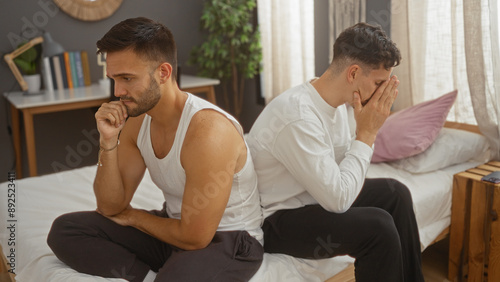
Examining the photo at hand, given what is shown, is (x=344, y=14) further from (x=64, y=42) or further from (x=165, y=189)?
(x=64, y=42)

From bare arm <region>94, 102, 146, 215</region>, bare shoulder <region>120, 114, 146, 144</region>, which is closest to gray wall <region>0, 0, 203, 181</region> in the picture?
bare shoulder <region>120, 114, 146, 144</region>

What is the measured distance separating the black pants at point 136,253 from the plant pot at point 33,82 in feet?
6.52

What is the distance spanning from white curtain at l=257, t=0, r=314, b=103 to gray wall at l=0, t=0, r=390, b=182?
72mm

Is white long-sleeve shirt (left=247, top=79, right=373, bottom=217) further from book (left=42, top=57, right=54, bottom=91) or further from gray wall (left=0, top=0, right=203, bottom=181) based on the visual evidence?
gray wall (left=0, top=0, right=203, bottom=181)

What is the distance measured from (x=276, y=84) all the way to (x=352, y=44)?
1904 mm

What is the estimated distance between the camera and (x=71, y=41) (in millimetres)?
3299

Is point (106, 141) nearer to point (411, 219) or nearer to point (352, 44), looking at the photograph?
point (352, 44)

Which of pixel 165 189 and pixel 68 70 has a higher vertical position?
pixel 68 70

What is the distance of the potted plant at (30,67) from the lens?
2955mm

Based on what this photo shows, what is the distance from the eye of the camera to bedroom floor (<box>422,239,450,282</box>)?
190cm

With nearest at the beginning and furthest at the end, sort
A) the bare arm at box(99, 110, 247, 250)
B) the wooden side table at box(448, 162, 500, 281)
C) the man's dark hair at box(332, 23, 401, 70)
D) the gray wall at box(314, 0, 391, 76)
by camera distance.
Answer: the bare arm at box(99, 110, 247, 250) → the man's dark hair at box(332, 23, 401, 70) → the wooden side table at box(448, 162, 500, 281) → the gray wall at box(314, 0, 391, 76)

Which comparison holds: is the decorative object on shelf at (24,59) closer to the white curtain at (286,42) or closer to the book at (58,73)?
the book at (58,73)

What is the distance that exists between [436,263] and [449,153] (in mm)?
486

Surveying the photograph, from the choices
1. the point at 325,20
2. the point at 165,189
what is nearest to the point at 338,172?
the point at 165,189
